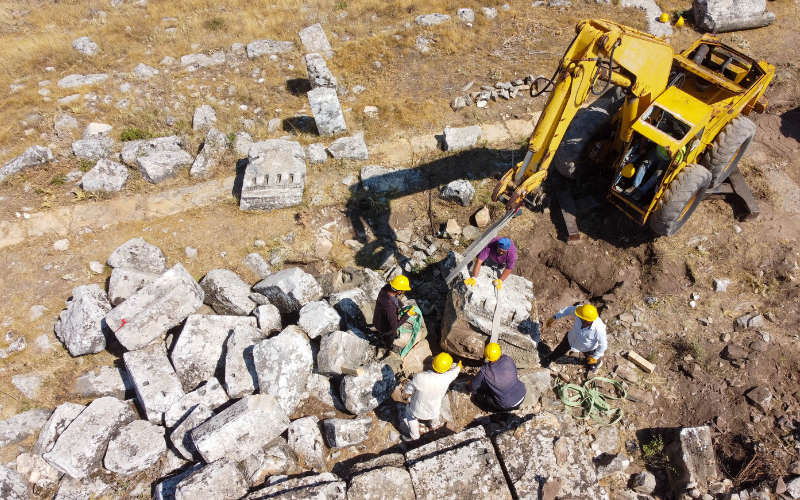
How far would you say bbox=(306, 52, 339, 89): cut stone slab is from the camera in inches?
385

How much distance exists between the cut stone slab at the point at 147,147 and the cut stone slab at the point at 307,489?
6.61 meters

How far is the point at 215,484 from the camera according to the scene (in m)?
4.40

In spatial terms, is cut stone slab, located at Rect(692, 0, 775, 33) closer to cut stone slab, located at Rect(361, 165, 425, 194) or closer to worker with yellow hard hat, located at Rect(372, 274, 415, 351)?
cut stone slab, located at Rect(361, 165, 425, 194)

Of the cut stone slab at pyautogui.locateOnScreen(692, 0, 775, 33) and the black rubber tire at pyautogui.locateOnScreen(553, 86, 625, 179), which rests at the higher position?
the cut stone slab at pyautogui.locateOnScreen(692, 0, 775, 33)

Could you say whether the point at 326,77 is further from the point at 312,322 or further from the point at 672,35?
the point at 672,35

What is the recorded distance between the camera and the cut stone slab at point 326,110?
877cm

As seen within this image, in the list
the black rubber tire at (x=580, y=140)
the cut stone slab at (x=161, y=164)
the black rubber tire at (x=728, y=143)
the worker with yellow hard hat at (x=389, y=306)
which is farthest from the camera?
the cut stone slab at (x=161, y=164)

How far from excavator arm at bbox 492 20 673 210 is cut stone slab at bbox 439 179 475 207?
64.6 inches

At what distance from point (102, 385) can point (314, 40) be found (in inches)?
349

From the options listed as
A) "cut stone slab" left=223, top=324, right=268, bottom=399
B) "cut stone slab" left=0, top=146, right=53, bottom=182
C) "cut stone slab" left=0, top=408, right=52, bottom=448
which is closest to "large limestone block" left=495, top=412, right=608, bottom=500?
"cut stone slab" left=223, top=324, right=268, bottom=399

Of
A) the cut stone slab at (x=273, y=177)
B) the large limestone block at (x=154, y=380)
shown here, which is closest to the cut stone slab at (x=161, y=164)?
the cut stone slab at (x=273, y=177)

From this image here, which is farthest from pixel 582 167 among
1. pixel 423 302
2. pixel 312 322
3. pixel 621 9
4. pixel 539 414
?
pixel 621 9

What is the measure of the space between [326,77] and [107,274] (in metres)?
5.57

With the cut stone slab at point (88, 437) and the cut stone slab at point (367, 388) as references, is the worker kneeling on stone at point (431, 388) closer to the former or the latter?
the cut stone slab at point (367, 388)
